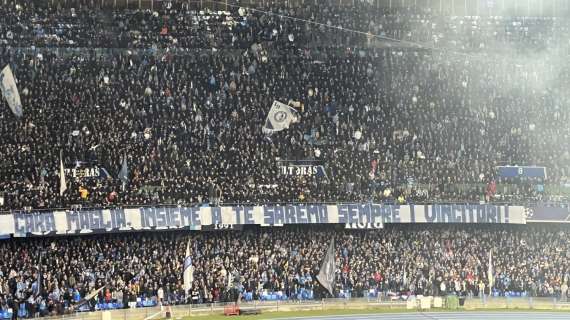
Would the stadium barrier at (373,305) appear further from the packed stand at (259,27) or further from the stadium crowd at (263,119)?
the packed stand at (259,27)

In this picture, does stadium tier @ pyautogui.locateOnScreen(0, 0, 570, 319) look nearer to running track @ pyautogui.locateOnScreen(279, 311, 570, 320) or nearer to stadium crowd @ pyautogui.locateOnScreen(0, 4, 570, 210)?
stadium crowd @ pyautogui.locateOnScreen(0, 4, 570, 210)

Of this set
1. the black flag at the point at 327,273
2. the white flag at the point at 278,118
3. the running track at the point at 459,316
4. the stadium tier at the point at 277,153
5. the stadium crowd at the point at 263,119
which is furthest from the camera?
the white flag at the point at 278,118

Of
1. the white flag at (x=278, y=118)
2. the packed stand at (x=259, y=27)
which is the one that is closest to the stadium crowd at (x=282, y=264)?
the white flag at (x=278, y=118)

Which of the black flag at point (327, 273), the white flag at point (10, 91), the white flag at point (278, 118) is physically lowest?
the black flag at point (327, 273)

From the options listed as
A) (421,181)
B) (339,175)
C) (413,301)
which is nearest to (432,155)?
(421,181)

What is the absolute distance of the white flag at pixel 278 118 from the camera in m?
46.6

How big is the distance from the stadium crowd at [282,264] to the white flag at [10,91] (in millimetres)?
6450

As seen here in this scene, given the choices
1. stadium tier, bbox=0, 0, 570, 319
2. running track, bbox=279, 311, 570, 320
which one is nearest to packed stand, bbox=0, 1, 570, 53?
stadium tier, bbox=0, 0, 570, 319

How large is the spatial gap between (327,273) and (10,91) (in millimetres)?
13940

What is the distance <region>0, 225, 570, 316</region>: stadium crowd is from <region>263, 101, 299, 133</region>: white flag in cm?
485

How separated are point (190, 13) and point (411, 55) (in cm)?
985

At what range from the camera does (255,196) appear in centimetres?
4359

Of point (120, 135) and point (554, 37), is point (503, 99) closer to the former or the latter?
point (554, 37)

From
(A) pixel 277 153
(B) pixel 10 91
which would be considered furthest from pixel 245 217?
(B) pixel 10 91
